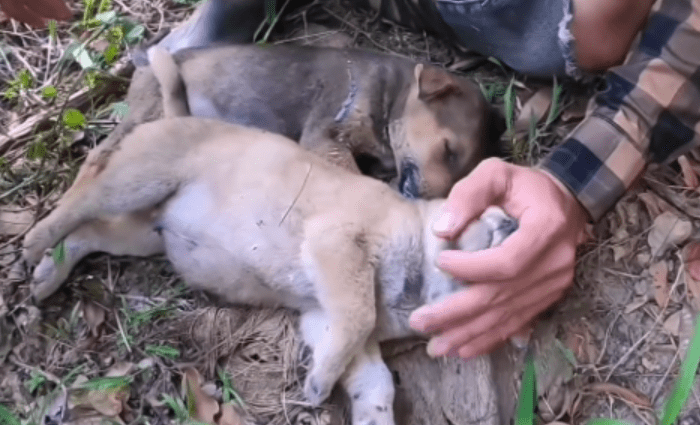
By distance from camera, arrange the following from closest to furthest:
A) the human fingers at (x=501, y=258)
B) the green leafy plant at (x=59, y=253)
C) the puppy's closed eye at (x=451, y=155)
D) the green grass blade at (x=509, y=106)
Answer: the human fingers at (x=501, y=258), the green leafy plant at (x=59, y=253), the puppy's closed eye at (x=451, y=155), the green grass blade at (x=509, y=106)

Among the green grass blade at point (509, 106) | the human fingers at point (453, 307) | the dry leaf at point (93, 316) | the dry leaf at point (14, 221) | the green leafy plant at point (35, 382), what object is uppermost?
the human fingers at point (453, 307)

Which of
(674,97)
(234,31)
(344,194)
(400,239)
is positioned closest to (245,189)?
(344,194)

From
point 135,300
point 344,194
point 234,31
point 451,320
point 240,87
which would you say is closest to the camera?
point 451,320

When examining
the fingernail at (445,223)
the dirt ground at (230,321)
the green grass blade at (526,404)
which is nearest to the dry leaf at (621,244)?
the dirt ground at (230,321)

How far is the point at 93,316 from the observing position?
9.48 feet

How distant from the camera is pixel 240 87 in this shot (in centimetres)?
335

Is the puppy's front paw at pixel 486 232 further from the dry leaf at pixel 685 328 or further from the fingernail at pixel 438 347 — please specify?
the dry leaf at pixel 685 328

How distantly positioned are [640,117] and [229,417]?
5.03 ft

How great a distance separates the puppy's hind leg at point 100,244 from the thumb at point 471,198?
2.97 ft

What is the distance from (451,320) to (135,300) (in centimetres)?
104

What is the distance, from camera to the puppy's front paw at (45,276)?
9.25 ft

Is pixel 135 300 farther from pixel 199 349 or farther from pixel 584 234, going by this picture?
pixel 584 234

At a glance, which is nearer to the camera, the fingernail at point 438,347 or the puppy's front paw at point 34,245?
the fingernail at point 438,347

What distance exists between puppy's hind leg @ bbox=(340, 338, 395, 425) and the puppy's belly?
0.24 metres
